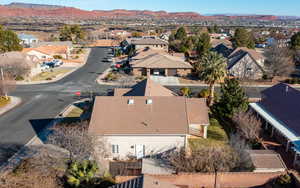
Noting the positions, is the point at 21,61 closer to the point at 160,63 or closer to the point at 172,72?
the point at 160,63

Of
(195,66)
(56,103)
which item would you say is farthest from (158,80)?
(56,103)

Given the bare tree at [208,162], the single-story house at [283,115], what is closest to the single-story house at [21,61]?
the bare tree at [208,162]

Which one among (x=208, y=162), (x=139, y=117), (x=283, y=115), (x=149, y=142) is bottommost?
(x=208, y=162)

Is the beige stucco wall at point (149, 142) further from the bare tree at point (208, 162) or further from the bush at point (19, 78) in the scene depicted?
the bush at point (19, 78)

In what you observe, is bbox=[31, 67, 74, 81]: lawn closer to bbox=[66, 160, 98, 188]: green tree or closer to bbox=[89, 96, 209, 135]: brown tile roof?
bbox=[89, 96, 209, 135]: brown tile roof

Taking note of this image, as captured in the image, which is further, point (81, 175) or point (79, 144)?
point (79, 144)

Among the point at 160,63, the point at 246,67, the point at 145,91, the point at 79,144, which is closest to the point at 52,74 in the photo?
the point at 160,63
